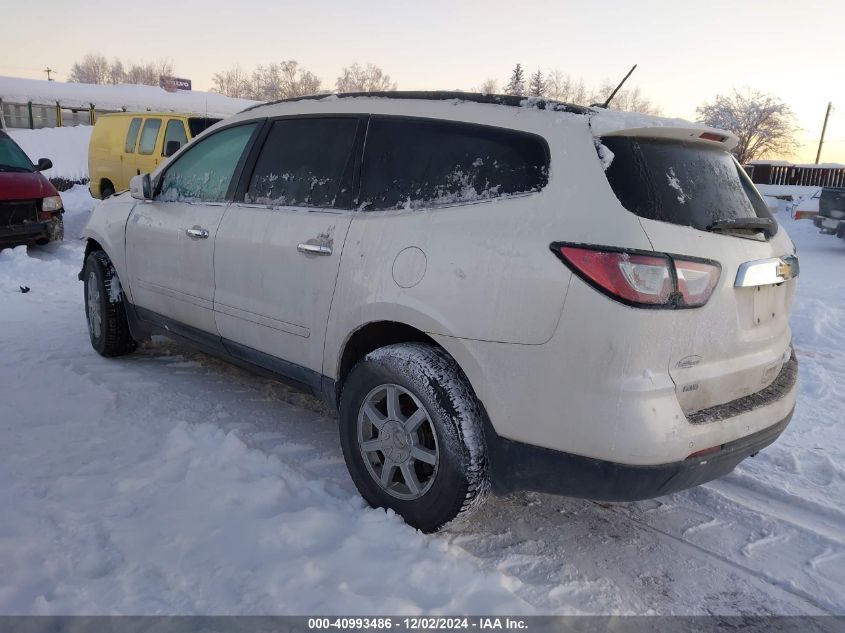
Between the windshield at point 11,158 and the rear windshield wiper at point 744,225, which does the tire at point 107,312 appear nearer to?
the rear windshield wiper at point 744,225

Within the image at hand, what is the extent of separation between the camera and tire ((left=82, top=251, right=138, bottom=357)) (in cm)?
470

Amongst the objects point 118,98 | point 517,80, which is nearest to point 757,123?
point 517,80

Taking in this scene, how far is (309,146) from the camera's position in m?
3.38

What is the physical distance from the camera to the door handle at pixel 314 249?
300 centimetres

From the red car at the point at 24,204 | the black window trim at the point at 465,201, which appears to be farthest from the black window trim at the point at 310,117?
the red car at the point at 24,204

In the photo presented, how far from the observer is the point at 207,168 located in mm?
4035

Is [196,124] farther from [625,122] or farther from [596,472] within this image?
[596,472]

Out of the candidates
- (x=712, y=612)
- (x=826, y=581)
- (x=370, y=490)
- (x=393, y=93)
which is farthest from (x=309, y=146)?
(x=826, y=581)

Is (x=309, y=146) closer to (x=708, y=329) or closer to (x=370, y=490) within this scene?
(x=370, y=490)

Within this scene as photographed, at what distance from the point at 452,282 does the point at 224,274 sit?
65.4 inches

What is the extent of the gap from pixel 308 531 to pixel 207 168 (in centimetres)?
245

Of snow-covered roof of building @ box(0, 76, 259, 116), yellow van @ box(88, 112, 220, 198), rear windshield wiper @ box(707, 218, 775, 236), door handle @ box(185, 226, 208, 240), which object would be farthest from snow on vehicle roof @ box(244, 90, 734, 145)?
snow-covered roof of building @ box(0, 76, 259, 116)

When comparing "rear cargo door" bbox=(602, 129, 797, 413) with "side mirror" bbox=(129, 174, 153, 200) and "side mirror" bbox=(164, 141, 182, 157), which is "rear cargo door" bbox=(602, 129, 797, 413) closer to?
"side mirror" bbox=(129, 174, 153, 200)

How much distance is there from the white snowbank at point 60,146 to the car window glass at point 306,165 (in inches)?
742
